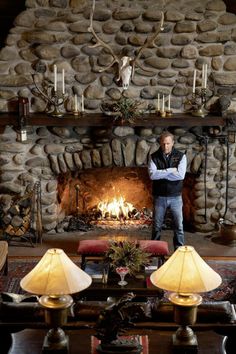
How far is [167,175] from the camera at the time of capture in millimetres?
6590

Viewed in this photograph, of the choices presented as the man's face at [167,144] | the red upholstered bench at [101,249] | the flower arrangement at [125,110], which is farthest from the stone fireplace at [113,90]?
the red upholstered bench at [101,249]

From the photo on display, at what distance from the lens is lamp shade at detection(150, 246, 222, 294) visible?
12.3 feet

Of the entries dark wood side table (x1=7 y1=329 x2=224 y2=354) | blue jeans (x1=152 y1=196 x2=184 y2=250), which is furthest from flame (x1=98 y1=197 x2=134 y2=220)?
dark wood side table (x1=7 y1=329 x2=224 y2=354)

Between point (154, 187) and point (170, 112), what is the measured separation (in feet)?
3.22

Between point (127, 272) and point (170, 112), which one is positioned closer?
point (127, 272)

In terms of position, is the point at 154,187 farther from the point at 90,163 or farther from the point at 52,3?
the point at 52,3

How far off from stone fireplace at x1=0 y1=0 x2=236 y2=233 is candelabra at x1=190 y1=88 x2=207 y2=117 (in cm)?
7

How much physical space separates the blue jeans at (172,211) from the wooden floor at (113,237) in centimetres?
34

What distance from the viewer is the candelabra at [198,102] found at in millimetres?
7059

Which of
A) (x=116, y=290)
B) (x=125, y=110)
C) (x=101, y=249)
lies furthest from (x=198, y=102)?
(x=116, y=290)

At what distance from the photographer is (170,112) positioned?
7.20m

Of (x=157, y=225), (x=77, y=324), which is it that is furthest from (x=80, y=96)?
(x=77, y=324)

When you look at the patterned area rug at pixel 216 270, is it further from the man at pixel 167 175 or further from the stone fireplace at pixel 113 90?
the stone fireplace at pixel 113 90

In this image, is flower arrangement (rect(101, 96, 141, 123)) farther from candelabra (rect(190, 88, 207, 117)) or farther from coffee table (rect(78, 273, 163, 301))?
coffee table (rect(78, 273, 163, 301))
